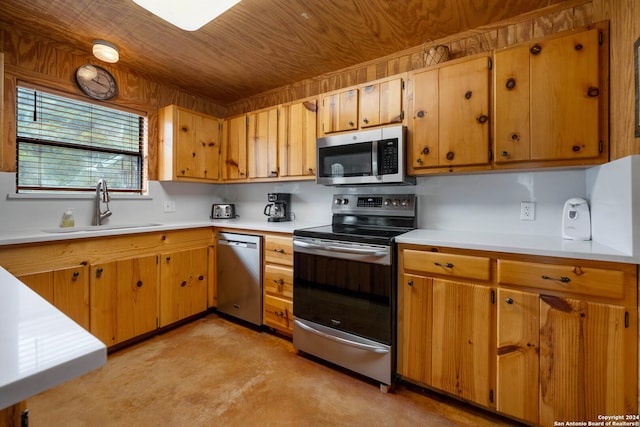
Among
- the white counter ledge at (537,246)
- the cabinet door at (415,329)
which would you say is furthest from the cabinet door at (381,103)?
the cabinet door at (415,329)

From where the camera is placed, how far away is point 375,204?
93.4 inches

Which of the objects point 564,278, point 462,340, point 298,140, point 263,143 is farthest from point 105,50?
point 564,278

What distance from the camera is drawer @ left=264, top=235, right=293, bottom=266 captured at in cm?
230

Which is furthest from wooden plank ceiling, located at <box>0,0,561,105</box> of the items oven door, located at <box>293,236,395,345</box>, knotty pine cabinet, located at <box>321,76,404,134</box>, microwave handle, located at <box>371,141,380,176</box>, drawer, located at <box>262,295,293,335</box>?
drawer, located at <box>262,295,293,335</box>

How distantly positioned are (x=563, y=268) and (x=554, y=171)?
0.79 m

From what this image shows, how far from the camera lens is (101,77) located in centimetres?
247

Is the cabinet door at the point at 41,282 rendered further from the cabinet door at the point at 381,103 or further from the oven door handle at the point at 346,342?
the cabinet door at the point at 381,103

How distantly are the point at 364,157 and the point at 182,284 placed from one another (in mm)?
1906

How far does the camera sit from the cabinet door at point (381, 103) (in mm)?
2092

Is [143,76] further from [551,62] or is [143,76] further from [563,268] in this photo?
[563,268]

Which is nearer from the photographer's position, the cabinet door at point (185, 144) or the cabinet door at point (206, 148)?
the cabinet door at point (185, 144)

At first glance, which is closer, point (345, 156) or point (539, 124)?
point (539, 124)

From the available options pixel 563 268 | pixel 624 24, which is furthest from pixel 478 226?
pixel 624 24

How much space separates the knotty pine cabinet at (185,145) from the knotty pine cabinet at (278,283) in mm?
1128
